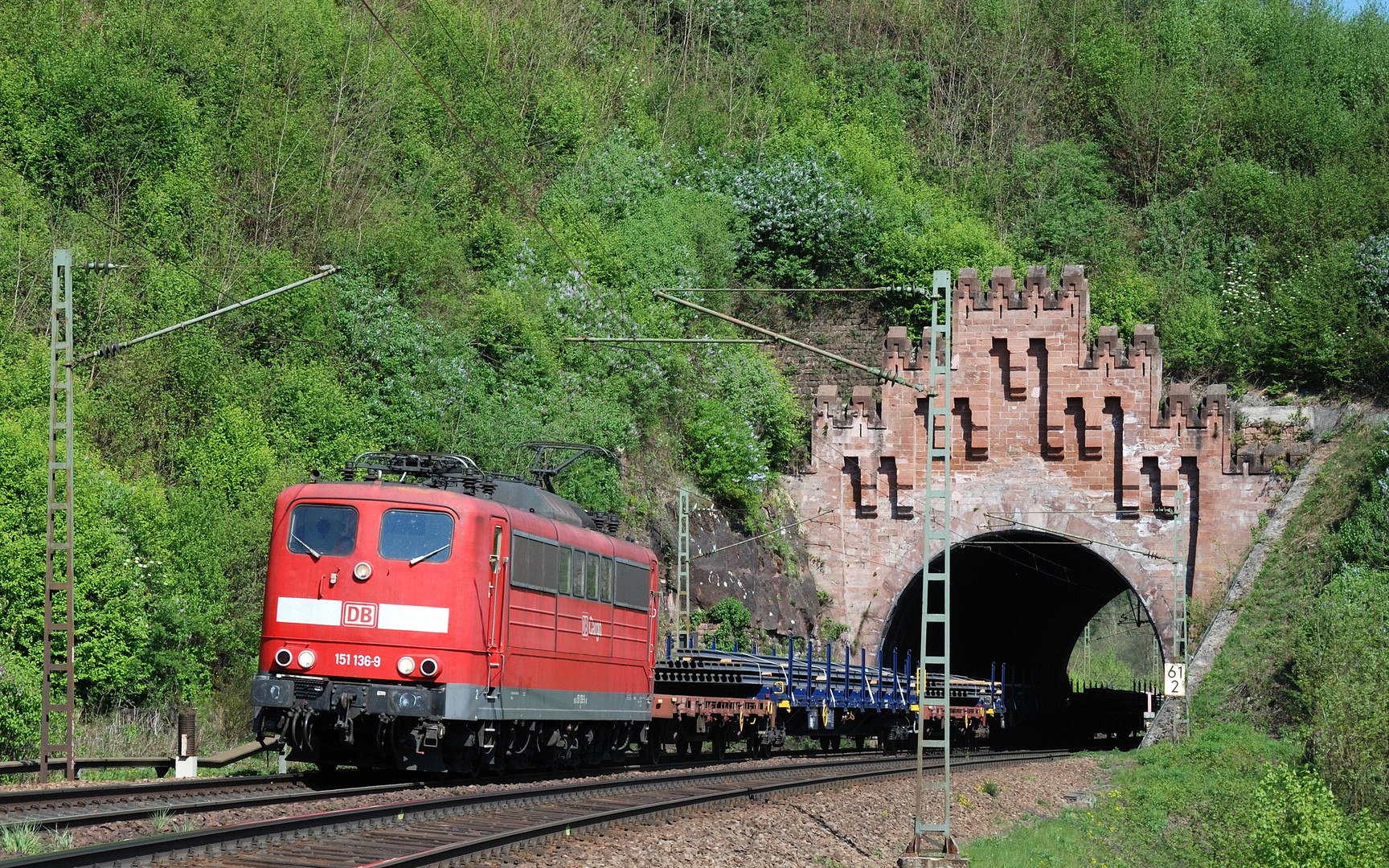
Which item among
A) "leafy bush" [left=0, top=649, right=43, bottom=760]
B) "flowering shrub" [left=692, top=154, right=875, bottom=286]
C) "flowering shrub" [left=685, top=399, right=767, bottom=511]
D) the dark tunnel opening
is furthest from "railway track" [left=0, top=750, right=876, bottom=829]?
"flowering shrub" [left=692, top=154, right=875, bottom=286]

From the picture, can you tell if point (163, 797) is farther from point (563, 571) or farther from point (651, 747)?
point (651, 747)

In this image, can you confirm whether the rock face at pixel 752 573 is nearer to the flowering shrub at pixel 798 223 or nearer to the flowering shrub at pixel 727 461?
the flowering shrub at pixel 727 461

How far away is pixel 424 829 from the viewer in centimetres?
1461

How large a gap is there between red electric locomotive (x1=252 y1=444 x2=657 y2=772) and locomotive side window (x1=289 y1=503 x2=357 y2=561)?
2 cm

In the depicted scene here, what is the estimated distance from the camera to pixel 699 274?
165 feet

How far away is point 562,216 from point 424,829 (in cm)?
3659

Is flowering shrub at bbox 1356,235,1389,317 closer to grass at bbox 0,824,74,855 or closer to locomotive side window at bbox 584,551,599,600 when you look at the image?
locomotive side window at bbox 584,551,599,600

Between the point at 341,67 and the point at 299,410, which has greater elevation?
the point at 341,67

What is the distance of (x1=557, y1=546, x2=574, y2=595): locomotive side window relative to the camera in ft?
71.1

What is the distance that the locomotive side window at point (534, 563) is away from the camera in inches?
788

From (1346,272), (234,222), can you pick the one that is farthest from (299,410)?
(1346,272)

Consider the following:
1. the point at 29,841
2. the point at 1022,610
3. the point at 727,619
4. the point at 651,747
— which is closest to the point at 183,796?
the point at 29,841

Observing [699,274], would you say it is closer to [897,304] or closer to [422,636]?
[897,304]

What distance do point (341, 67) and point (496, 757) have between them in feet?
99.4
